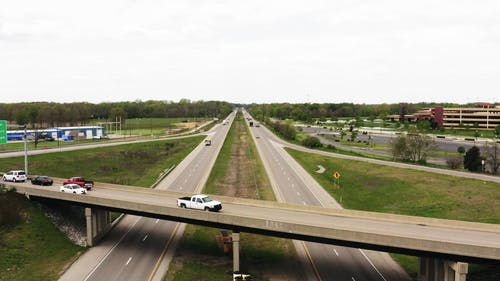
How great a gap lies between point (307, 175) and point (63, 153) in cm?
5867

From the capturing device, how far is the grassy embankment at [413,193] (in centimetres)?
5188

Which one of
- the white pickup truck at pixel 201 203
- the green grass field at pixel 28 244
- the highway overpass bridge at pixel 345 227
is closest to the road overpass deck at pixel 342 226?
the highway overpass bridge at pixel 345 227

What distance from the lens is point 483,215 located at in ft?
163

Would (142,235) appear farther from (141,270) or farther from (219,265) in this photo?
(219,265)

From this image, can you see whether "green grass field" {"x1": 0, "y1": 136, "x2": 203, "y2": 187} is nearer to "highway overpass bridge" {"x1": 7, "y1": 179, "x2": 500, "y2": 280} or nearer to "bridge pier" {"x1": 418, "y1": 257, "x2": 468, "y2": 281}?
"highway overpass bridge" {"x1": 7, "y1": 179, "x2": 500, "y2": 280}

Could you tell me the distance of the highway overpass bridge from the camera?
94.0 ft

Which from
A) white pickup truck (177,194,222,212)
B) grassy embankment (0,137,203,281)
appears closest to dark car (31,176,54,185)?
grassy embankment (0,137,203,281)

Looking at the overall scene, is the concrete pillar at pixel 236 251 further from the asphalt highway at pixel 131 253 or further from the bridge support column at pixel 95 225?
the bridge support column at pixel 95 225

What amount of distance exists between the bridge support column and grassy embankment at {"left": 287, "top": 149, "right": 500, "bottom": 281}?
32.3 metres

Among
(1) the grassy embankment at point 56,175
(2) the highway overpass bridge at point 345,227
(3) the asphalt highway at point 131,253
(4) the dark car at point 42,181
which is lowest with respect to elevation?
(3) the asphalt highway at point 131,253

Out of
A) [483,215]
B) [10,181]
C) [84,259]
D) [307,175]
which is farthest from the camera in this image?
[307,175]

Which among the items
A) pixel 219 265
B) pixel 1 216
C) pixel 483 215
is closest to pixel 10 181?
pixel 1 216

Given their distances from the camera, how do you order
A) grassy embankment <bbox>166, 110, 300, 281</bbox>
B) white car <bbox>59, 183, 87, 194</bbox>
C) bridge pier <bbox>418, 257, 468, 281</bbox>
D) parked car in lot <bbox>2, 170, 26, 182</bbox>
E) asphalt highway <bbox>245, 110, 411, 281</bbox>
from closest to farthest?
bridge pier <bbox>418, 257, 468, 281</bbox>
asphalt highway <bbox>245, 110, 411, 281</bbox>
grassy embankment <bbox>166, 110, 300, 281</bbox>
white car <bbox>59, 183, 87, 194</bbox>
parked car in lot <bbox>2, 170, 26, 182</bbox>

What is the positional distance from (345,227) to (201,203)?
46.5 ft
